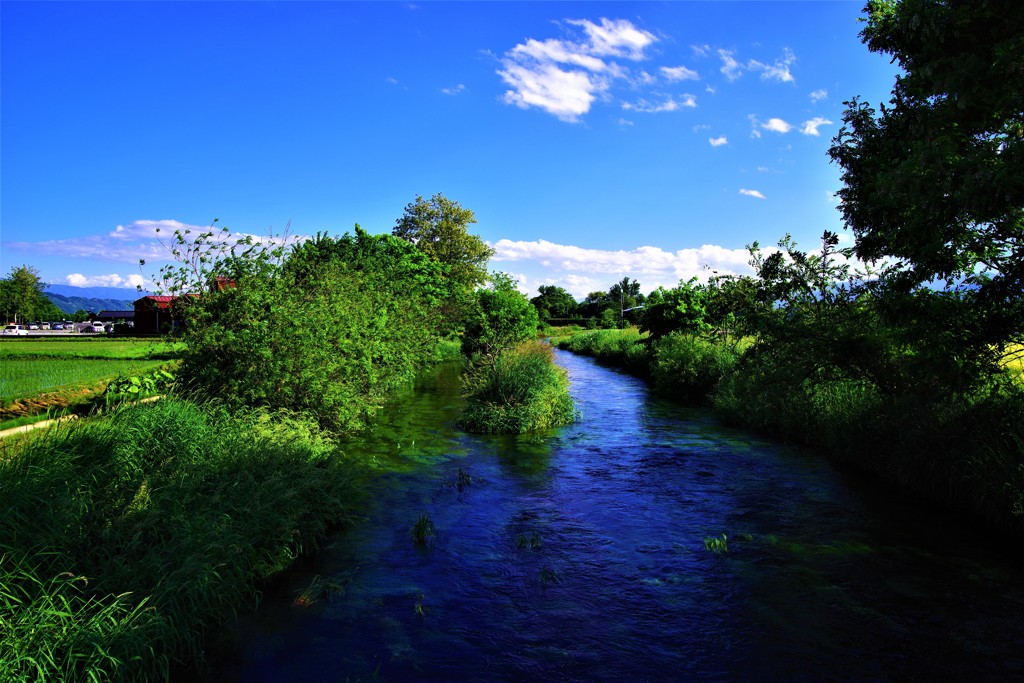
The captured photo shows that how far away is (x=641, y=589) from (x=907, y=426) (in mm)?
7222

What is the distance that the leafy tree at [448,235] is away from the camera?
60.0 metres

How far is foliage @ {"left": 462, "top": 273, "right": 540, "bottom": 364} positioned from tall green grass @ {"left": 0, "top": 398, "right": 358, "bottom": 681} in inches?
941

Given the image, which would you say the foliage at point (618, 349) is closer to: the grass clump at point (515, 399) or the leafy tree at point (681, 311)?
the leafy tree at point (681, 311)

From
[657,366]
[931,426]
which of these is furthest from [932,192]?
[657,366]

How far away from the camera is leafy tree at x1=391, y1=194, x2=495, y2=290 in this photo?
60.0 m

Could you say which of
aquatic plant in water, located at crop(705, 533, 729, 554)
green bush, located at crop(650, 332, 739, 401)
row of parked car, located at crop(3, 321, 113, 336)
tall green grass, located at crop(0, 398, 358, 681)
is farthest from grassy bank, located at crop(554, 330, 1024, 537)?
row of parked car, located at crop(3, 321, 113, 336)

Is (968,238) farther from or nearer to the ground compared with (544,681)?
farther from the ground

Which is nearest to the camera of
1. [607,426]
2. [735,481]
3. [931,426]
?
[931,426]

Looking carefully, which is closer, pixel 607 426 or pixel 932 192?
pixel 932 192

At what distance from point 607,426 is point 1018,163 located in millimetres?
12868

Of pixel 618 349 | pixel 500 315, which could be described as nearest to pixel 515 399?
pixel 500 315

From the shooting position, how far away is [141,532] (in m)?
6.34

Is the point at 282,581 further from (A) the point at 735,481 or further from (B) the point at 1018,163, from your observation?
(B) the point at 1018,163

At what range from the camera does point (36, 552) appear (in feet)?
17.6
